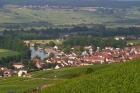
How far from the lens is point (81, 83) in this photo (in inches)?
1173

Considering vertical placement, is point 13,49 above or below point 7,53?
below

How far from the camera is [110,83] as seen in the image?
92.5 feet

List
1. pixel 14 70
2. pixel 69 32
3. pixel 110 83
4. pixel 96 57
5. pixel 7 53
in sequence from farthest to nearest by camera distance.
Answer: pixel 69 32, pixel 7 53, pixel 96 57, pixel 14 70, pixel 110 83

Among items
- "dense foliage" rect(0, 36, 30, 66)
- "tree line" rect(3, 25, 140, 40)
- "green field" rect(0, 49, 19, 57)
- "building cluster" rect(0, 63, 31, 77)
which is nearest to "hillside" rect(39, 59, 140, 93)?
"building cluster" rect(0, 63, 31, 77)

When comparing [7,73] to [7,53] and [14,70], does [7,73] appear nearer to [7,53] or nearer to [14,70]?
[14,70]

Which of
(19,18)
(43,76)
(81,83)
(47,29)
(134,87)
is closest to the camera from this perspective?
(134,87)

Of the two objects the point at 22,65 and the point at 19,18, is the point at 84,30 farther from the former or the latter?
the point at 22,65

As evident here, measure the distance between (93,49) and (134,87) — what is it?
297 feet

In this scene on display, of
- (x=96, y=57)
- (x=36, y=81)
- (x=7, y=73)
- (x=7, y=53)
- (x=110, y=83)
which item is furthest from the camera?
(x=7, y=53)

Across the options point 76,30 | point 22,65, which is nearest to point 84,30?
point 76,30

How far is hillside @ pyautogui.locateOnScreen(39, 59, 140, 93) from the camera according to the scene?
1054 inches

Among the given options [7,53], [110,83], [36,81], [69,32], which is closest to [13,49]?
[7,53]

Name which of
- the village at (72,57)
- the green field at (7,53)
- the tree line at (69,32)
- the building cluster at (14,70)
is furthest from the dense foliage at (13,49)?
the tree line at (69,32)

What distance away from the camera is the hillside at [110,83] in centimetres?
2678
